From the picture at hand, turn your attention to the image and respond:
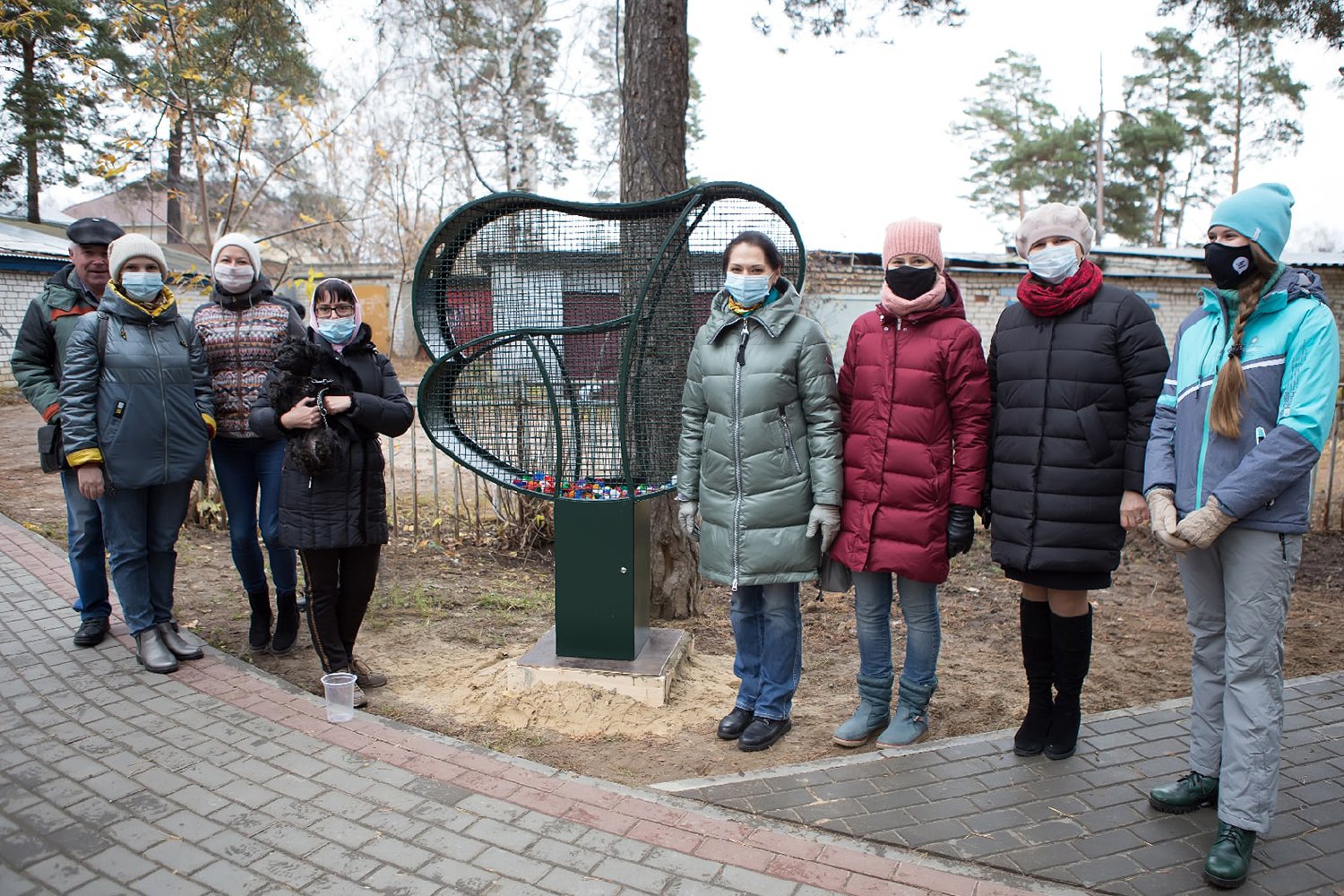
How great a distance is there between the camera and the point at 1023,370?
3.12 metres

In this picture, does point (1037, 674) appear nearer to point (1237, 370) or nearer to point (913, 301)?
point (1237, 370)

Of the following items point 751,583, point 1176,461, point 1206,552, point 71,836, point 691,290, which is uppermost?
point 691,290

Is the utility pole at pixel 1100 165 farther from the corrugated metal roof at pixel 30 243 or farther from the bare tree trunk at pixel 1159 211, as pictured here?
the corrugated metal roof at pixel 30 243

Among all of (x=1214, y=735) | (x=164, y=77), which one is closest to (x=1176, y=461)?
(x=1214, y=735)

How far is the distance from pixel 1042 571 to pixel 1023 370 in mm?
680

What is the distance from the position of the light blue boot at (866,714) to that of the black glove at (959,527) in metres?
0.66

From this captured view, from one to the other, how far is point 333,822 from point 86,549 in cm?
233

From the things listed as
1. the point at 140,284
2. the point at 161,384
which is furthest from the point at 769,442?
the point at 140,284

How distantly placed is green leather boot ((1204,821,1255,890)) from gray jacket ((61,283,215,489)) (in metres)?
4.13

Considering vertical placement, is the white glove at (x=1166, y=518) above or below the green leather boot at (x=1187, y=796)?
above

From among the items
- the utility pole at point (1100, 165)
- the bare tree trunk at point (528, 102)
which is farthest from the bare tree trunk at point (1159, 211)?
the bare tree trunk at point (528, 102)

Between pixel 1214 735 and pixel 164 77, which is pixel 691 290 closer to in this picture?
pixel 1214 735

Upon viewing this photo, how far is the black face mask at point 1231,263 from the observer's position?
2666 mm

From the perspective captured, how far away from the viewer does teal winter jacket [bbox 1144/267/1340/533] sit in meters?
2.54
